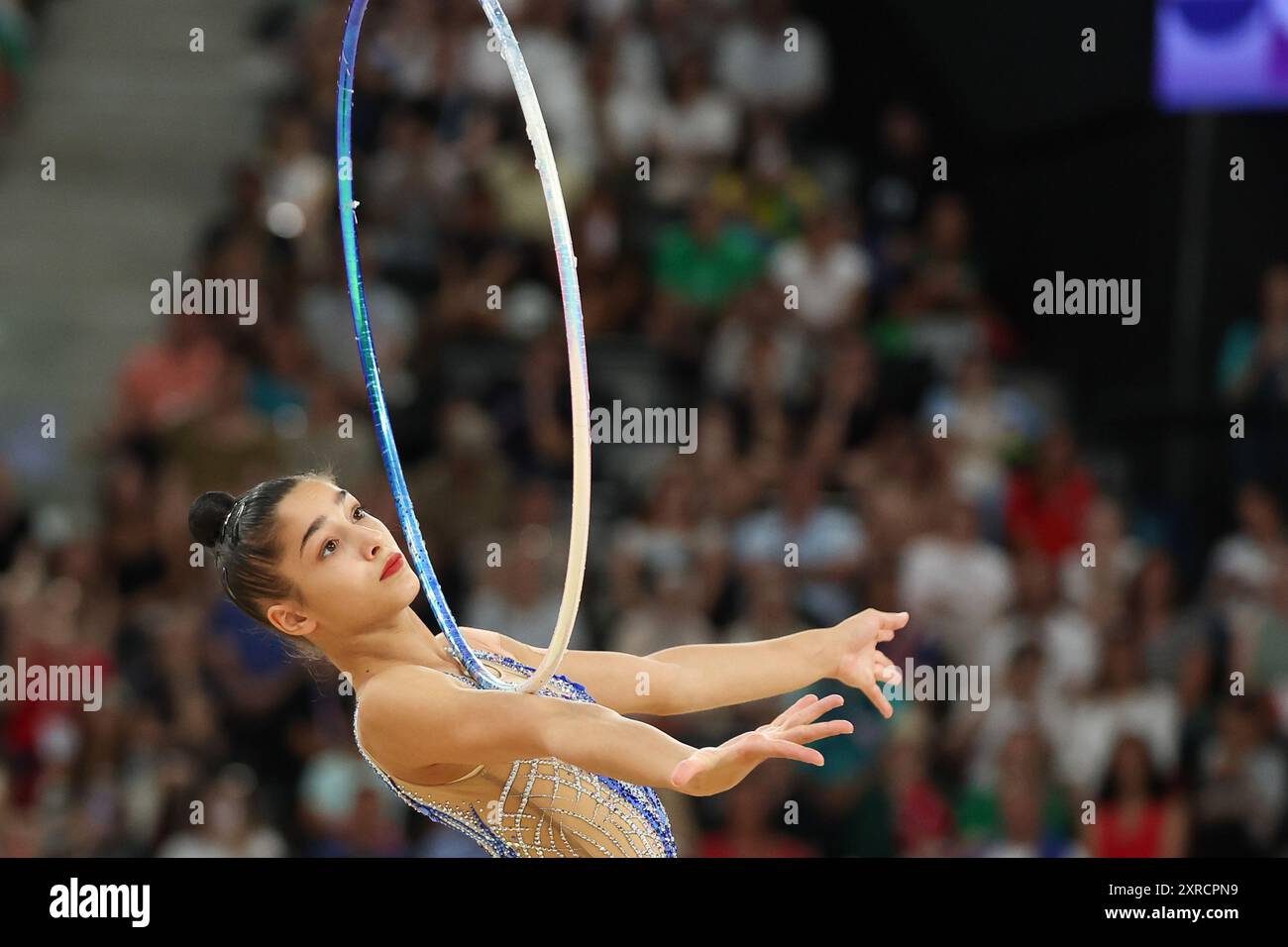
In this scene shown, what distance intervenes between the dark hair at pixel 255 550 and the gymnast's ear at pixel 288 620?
15 millimetres

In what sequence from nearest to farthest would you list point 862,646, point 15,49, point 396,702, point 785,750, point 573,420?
point 785,750 → point 396,702 → point 573,420 → point 862,646 → point 15,49

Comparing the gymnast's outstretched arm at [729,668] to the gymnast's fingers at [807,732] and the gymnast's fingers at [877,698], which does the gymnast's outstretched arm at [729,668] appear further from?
the gymnast's fingers at [807,732]

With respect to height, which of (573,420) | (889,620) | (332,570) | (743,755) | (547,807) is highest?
(573,420)

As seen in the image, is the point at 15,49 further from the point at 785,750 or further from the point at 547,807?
the point at 785,750

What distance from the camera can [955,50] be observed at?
759 cm

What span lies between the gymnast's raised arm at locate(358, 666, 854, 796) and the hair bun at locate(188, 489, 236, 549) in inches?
15.1

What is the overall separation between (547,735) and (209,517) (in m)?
0.76

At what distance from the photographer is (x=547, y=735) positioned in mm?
2471

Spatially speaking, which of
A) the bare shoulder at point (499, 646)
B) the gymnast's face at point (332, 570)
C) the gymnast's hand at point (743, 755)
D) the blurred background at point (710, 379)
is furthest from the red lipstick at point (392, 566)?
the blurred background at point (710, 379)

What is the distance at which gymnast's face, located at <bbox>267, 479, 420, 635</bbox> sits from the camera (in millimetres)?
2732

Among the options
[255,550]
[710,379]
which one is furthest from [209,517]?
[710,379]

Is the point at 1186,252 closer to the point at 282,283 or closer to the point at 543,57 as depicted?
the point at 543,57

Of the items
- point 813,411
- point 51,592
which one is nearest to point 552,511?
point 813,411

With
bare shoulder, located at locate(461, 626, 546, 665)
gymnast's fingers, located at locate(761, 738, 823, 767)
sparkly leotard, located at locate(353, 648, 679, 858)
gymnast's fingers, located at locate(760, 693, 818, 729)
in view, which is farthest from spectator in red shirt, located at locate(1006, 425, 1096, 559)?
gymnast's fingers, located at locate(761, 738, 823, 767)
